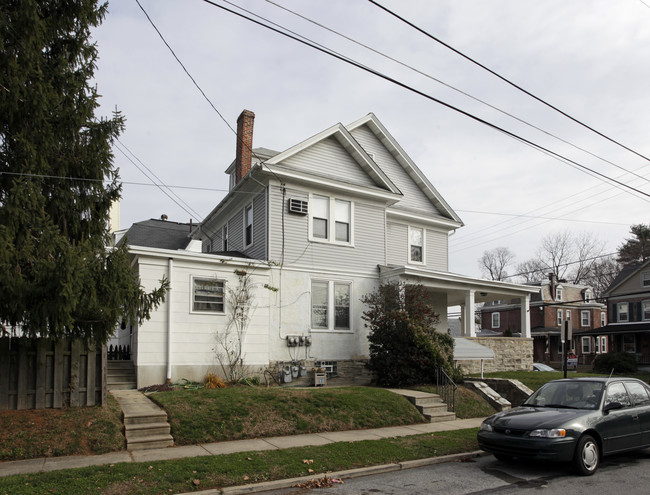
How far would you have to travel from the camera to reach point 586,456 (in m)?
8.09

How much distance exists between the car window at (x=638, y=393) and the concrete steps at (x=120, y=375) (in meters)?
11.2

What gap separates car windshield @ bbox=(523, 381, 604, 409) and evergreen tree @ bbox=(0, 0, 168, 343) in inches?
278

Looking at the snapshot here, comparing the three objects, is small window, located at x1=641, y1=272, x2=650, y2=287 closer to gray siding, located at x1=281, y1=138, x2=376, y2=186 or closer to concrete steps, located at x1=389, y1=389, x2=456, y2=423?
gray siding, located at x1=281, y1=138, x2=376, y2=186

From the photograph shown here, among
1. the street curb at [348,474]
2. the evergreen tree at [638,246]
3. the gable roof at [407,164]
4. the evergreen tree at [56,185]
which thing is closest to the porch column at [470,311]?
the gable roof at [407,164]

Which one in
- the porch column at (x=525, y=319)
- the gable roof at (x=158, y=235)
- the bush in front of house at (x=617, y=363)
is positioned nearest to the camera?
the porch column at (x=525, y=319)

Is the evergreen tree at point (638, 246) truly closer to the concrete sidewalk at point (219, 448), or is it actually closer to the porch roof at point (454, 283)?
the porch roof at point (454, 283)

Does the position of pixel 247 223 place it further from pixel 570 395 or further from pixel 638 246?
pixel 638 246

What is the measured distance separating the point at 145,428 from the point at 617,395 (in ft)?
26.9

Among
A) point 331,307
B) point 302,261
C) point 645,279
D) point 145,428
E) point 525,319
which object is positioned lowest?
point 145,428

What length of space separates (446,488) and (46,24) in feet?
32.5

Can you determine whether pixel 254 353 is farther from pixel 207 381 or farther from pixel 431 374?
pixel 431 374

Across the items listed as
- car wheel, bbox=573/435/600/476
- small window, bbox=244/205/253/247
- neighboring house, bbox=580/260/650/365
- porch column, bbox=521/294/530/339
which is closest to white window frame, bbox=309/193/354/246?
small window, bbox=244/205/253/247

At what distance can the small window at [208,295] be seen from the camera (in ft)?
49.8

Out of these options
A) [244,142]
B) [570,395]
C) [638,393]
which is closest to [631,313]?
[244,142]
